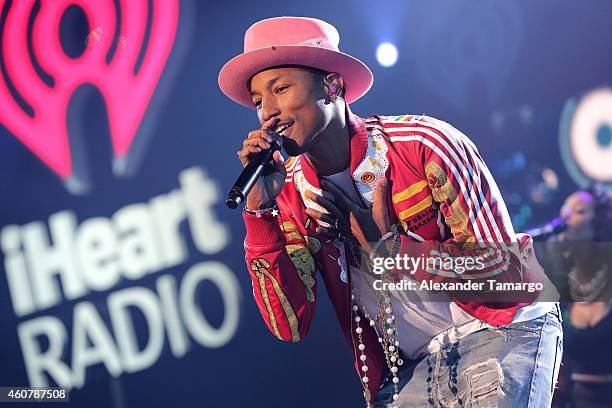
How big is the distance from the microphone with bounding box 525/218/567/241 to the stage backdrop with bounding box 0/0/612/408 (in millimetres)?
61

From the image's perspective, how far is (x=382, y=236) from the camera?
2.17 meters

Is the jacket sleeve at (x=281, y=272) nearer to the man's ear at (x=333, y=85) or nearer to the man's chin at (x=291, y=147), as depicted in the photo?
the man's chin at (x=291, y=147)

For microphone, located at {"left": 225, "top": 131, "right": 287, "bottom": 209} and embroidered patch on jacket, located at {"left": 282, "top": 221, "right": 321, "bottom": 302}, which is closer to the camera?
microphone, located at {"left": 225, "top": 131, "right": 287, "bottom": 209}

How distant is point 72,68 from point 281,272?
6.78 feet

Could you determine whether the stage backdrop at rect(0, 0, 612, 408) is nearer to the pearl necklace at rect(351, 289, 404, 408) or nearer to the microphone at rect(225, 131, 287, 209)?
the pearl necklace at rect(351, 289, 404, 408)

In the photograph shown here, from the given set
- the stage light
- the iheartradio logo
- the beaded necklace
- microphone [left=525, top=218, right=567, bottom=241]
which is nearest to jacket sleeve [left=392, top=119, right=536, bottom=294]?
the beaded necklace

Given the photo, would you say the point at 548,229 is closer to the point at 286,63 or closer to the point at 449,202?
the point at 449,202

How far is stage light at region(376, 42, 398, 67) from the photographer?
3479 millimetres

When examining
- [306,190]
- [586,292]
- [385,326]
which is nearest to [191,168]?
[306,190]

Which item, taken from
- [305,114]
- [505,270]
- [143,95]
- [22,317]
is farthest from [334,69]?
[22,317]

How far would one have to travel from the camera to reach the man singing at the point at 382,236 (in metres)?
1.98

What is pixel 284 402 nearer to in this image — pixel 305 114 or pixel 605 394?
pixel 605 394

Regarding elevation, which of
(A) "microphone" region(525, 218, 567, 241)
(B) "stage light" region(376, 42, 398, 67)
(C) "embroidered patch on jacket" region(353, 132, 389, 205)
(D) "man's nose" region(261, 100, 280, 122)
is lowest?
(A) "microphone" region(525, 218, 567, 241)

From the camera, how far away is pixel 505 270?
6.45 ft
